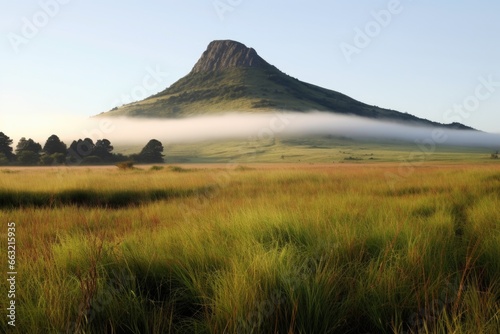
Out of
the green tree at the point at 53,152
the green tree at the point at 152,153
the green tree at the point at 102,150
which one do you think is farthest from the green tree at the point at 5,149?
the green tree at the point at 152,153

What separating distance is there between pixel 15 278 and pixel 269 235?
250 cm

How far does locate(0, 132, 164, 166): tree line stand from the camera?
54.9m

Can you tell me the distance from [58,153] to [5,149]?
7.03m

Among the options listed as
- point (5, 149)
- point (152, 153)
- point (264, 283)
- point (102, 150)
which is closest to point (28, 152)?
point (5, 149)

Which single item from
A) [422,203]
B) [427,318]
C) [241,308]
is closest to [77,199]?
[422,203]

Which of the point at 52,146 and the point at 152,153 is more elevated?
the point at 52,146

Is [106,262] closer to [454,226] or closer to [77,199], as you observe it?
[454,226]

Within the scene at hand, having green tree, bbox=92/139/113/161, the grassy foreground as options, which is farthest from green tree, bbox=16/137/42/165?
the grassy foreground

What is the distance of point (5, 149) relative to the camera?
55.2 metres

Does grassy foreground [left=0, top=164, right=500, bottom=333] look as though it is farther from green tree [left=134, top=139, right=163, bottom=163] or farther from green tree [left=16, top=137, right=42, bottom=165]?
green tree [left=134, top=139, right=163, bottom=163]

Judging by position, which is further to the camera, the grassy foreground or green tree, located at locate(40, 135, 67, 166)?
green tree, located at locate(40, 135, 67, 166)

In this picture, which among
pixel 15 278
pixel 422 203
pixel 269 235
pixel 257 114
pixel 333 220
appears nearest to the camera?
pixel 15 278

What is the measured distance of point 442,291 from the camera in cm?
279

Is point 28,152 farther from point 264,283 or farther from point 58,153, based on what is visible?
point 264,283
